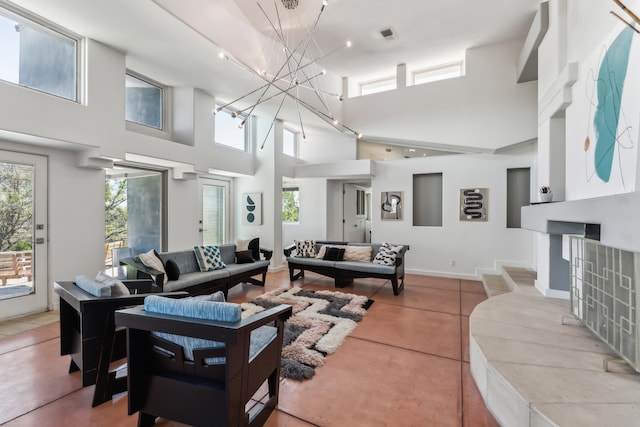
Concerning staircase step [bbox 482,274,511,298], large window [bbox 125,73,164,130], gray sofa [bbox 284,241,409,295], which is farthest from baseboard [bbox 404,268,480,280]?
large window [bbox 125,73,164,130]

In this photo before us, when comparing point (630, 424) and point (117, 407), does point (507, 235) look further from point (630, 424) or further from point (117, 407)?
point (117, 407)

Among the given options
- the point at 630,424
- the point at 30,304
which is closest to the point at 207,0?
the point at 30,304

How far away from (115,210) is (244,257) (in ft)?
7.21

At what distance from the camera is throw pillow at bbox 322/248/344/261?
5148 mm

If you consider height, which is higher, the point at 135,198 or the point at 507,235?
the point at 135,198

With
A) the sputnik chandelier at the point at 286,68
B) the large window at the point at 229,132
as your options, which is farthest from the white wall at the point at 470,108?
the large window at the point at 229,132

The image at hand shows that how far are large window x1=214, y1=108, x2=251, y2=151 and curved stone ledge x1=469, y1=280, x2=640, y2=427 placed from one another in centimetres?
538

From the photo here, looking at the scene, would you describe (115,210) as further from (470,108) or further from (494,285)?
(470,108)

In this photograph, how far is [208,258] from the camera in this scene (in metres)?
4.47

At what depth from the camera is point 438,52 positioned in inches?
208

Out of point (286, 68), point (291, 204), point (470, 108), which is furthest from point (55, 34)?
point (470, 108)

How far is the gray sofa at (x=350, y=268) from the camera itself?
178 inches

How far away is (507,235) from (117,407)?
19.9 feet

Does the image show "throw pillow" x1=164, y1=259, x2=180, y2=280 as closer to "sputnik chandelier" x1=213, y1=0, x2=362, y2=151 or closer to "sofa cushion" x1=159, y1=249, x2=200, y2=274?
"sofa cushion" x1=159, y1=249, x2=200, y2=274
